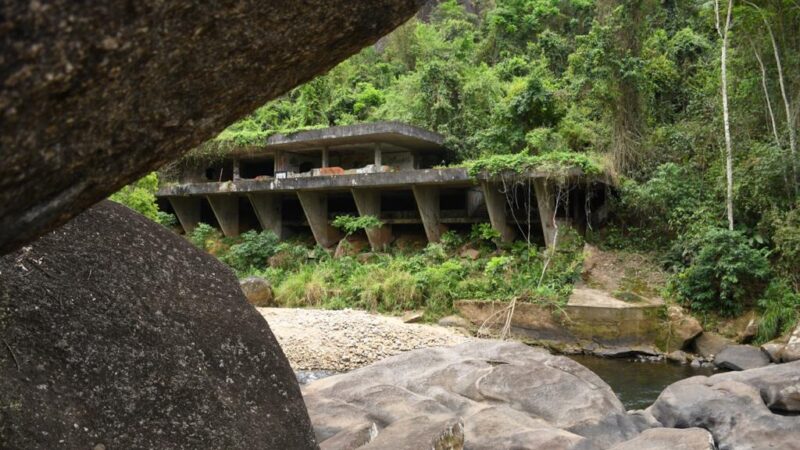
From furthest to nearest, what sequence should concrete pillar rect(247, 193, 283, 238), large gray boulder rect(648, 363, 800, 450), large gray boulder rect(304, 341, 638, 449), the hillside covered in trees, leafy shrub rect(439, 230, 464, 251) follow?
concrete pillar rect(247, 193, 283, 238)
leafy shrub rect(439, 230, 464, 251)
the hillside covered in trees
large gray boulder rect(648, 363, 800, 450)
large gray boulder rect(304, 341, 638, 449)

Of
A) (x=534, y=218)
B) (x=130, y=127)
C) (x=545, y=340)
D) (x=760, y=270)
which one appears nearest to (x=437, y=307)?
(x=545, y=340)

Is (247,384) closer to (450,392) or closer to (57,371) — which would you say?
(57,371)

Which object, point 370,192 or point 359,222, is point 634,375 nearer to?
point 359,222

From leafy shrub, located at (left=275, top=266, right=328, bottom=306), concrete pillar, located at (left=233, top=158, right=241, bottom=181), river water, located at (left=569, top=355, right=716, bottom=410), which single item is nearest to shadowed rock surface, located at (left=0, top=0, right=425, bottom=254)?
river water, located at (left=569, top=355, right=716, bottom=410)

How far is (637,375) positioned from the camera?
12.4 meters

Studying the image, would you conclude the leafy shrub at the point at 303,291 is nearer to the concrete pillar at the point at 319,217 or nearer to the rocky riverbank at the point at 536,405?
the concrete pillar at the point at 319,217

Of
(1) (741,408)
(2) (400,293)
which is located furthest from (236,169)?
(1) (741,408)

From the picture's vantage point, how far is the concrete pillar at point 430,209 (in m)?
20.0

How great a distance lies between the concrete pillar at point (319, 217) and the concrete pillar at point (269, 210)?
1.61 metres

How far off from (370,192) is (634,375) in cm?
1089

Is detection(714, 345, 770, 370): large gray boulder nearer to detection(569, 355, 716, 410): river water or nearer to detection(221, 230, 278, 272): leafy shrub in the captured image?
detection(569, 355, 716, 410): river water

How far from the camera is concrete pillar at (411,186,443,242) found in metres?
20.0

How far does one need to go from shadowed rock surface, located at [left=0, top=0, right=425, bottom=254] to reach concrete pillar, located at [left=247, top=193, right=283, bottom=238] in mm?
A: 21430

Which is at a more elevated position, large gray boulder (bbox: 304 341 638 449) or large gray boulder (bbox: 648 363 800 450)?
large gray boulder (bbox: 304 341 638 449)
